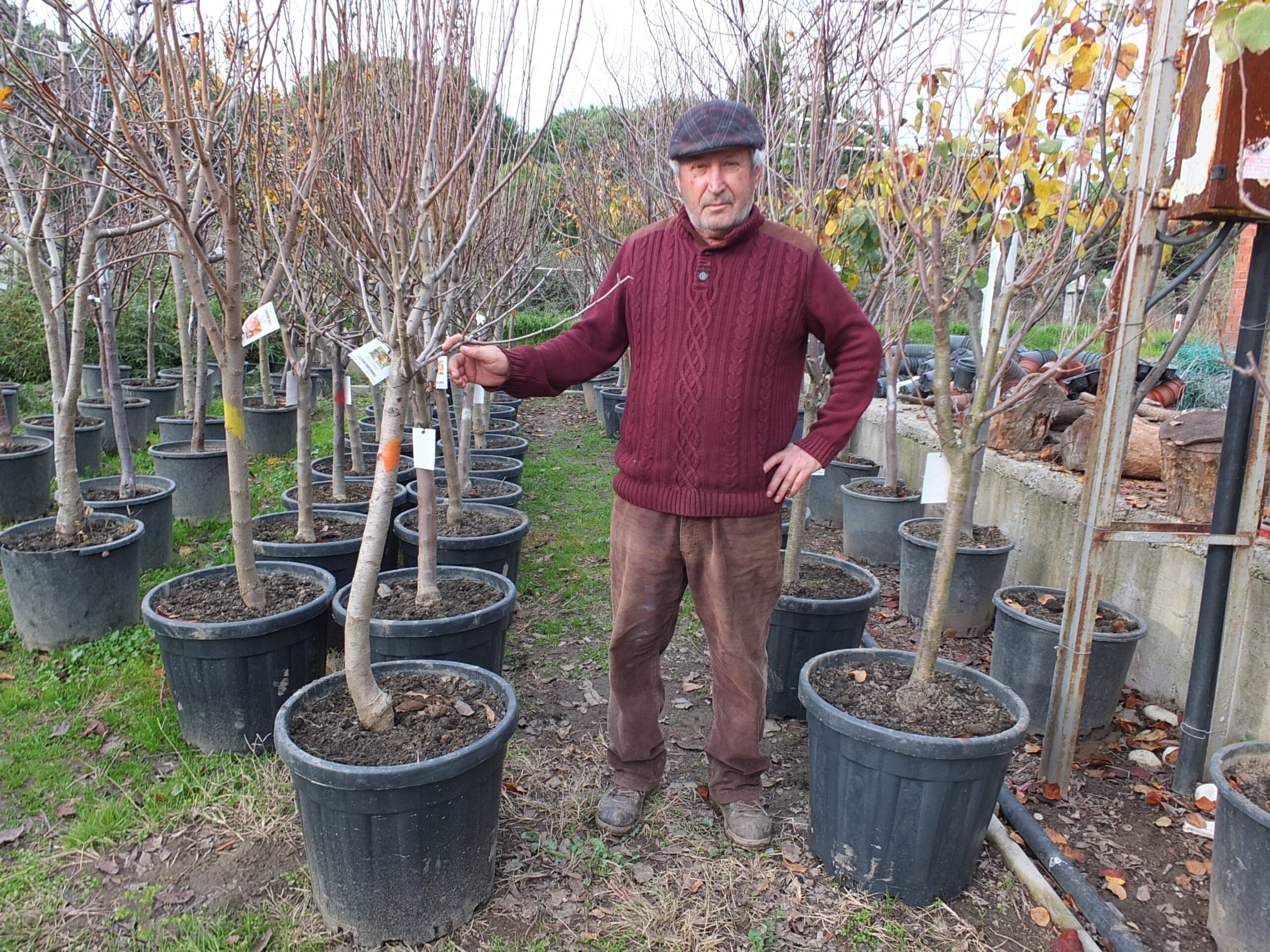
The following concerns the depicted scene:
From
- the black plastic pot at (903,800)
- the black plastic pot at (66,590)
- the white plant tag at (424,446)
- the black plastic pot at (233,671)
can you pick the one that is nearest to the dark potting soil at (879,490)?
the black plastic pot at (903,800)

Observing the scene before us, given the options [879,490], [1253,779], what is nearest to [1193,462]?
[1253,779]

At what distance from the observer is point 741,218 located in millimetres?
2184

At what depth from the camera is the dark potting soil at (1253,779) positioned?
2027mm

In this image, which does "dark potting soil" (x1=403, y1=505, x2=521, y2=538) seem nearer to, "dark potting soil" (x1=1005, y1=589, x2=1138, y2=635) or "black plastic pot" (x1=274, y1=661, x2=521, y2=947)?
"black plastic pot" (x1=274, y1=661, x2=521, y2=947)

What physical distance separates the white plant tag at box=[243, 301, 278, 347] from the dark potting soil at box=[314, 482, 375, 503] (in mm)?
1908

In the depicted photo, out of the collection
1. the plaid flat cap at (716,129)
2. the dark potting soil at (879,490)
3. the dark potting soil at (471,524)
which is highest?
the plaid flat cap at (716,129)

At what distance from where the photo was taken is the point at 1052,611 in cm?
329

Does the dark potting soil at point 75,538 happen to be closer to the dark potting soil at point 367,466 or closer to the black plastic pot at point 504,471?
the dark potting soil at point 367,466

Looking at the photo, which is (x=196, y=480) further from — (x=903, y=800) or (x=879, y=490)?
(x=903, y=800)

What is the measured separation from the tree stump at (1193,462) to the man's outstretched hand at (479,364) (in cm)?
286

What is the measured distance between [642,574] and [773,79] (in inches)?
146

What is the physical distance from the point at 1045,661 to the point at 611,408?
6.45 meters

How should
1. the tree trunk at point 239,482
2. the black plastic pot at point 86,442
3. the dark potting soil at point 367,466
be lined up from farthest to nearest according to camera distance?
1. the black plastic pot at point 86,442
2. the dark potting soil at point 367,466
3. the tree trunk at point 239,482

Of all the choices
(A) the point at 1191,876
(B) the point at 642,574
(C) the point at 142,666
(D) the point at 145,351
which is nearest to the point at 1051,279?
(B) the point at 642,574
